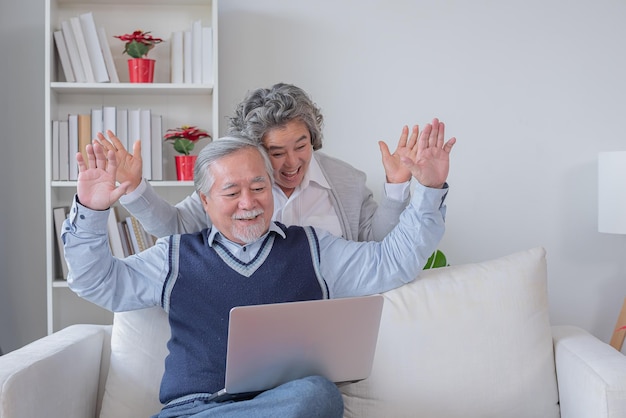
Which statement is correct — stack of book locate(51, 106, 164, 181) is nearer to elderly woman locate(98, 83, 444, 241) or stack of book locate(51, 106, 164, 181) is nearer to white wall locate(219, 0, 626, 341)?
white wall locate(219, 0, 626, 341)

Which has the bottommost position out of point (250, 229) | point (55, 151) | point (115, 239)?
point (115, 239)

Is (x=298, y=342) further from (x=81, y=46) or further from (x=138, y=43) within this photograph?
(x=81, y=46)

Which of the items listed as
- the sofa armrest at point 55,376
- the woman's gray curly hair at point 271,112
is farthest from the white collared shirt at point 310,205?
the sofa armrest at point 55,376

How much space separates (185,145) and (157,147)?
0.13 metres

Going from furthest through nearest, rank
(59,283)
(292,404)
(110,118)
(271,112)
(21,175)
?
(21,175)
(110,118)
(59,283)
(271,112)
(292,404)

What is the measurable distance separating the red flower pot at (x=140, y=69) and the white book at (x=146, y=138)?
0.42ft

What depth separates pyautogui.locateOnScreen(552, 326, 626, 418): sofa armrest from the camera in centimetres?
176

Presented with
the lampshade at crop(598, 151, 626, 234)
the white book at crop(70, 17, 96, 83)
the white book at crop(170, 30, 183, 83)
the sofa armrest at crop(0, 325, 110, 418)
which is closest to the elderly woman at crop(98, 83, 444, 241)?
the sofa armrest at crop(0, 325, 110, 418)

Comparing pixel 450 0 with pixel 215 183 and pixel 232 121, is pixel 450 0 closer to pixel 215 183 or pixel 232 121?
pixel 232 121

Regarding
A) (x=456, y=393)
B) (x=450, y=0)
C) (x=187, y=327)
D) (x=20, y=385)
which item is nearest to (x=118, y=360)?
(x=187, y=327)

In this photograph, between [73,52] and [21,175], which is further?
[21,175]

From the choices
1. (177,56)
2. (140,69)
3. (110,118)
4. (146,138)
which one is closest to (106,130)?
(110,118)

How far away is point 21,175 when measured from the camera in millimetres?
3107

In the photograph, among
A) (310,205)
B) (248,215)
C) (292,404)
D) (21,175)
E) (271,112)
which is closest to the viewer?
(292,404)
